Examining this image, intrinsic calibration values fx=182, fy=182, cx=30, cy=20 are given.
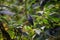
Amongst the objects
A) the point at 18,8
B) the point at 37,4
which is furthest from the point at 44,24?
the point at 18,8

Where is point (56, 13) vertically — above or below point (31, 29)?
above

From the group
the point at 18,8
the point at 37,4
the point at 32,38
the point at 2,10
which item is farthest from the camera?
the point at 18,8

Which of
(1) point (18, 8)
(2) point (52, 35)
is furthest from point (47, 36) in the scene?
(1) point (18, 8)

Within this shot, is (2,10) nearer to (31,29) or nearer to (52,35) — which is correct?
(31,29)

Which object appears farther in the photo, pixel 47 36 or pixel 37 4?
pixel 37 4

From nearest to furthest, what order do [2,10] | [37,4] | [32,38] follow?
1. [2,10]
2. [32,38]
3. [37,4]

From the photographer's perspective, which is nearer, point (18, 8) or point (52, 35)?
point (52, 35)

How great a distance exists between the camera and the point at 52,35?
135 centimetres

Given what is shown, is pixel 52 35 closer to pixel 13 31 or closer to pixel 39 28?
pixel 39 28

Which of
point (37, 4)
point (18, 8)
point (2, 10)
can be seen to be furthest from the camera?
point (18, 8)

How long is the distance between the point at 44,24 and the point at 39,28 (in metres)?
0.08

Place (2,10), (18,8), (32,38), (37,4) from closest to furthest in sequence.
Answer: (2,10) → (32,38) → (37,4) → (18,8)

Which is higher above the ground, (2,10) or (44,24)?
(2,10)

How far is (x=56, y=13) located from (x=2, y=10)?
41cm
